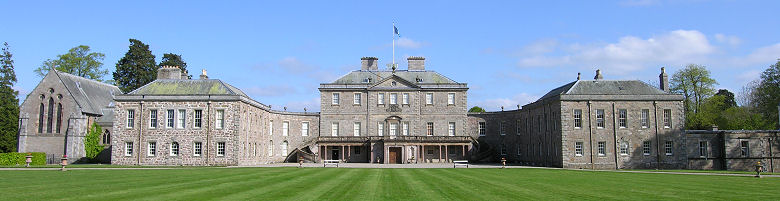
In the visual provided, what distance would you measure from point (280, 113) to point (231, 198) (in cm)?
3810

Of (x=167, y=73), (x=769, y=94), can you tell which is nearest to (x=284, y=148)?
(x=167, y=73)

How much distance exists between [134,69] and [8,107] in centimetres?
1737

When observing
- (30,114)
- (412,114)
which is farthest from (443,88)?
(30,114)

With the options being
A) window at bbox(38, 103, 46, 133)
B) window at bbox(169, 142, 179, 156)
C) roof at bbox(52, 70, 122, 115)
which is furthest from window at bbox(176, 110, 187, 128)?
window at bbox(38, 103, 46, 133)

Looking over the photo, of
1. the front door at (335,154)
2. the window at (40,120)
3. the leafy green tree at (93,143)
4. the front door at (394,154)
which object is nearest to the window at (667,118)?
the front door at (394,154)

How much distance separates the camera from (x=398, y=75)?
2165 inches

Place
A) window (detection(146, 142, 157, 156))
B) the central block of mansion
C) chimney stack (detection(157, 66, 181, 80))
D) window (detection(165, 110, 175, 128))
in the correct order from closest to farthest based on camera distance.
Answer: the central block of mansion < window (detection(146, 142, 157, 156)) < window (detection(165, 110, 175, 128)) < chimney stack (detection(157, 66, 181, 80))

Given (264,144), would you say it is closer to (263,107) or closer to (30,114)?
(263,107)

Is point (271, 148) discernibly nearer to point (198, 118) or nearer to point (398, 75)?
point (198, 118)

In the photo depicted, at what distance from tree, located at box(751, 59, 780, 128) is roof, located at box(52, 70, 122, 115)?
58.4 metres

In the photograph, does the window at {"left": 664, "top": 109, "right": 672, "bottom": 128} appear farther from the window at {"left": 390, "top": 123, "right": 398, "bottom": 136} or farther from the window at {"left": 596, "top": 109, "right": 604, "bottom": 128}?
the window at {"left": 390, "top": 123, "right": 398, "bottom": 136}

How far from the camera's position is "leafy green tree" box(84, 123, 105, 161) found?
45.6m

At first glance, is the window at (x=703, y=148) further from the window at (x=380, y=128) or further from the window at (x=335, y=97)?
the window at (x=335, y=97)

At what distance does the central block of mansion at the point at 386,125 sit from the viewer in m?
40.2
